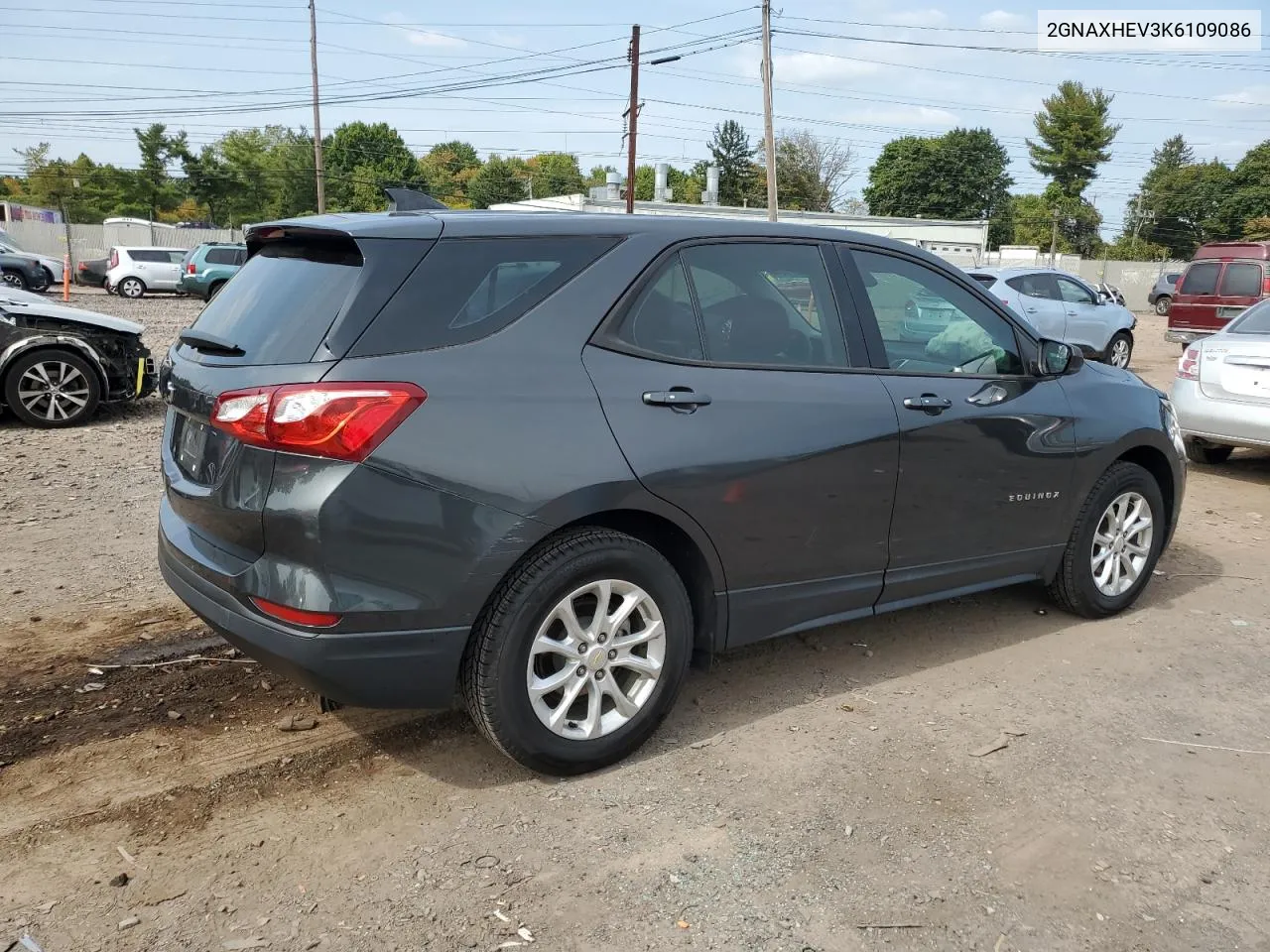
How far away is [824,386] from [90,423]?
798cm

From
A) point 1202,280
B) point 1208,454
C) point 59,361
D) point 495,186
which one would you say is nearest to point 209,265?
point 59,361

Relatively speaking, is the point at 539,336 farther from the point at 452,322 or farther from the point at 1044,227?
the point at 1044,227

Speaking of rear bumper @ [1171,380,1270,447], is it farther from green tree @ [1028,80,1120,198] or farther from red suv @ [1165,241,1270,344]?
green tree @ [1028,80,1120,198]

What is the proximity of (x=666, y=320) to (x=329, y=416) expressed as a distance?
1.19 meters

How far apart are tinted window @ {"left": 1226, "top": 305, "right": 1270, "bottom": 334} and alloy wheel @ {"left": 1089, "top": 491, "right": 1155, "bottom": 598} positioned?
433cm

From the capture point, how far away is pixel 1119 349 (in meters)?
16.8

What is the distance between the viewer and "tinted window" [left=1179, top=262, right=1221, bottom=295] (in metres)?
18.0

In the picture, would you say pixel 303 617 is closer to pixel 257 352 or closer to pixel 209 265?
pixel 257 352

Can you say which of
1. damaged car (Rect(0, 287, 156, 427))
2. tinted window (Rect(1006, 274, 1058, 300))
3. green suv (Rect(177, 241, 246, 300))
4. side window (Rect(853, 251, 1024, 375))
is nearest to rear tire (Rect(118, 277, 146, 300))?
green suv (Rect(177, 241, 246, 300))

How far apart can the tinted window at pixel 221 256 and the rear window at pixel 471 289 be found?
27.1m

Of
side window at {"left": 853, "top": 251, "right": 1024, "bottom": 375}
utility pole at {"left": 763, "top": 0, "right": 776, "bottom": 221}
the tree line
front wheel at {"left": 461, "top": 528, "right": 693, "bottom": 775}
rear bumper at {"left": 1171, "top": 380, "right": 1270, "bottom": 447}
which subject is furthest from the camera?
the tree line

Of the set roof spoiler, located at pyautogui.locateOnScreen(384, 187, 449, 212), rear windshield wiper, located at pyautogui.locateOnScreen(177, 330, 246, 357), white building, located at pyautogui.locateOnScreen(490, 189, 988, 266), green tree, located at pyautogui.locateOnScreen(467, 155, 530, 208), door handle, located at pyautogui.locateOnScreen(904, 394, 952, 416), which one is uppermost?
green tree, located at pyautogui.locateOnScreen(467, 155, 530, 208)

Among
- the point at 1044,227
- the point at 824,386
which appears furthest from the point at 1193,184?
the point at 824,386

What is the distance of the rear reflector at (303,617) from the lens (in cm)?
285
